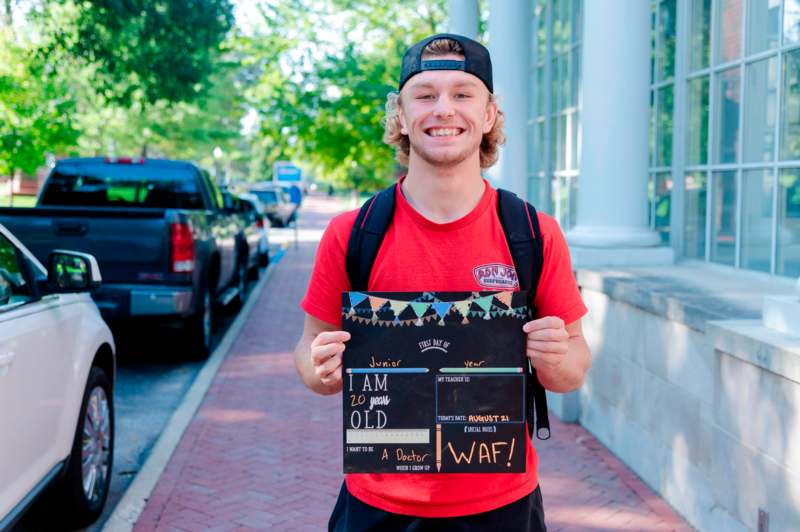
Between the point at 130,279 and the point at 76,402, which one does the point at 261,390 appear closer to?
the point at 130,279

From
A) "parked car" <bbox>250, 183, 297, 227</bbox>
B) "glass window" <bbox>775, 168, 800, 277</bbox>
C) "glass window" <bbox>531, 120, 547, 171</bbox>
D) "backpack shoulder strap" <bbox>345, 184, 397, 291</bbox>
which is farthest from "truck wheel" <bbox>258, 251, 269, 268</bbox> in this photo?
"backpack shoulder strap" <bbox>345, 184, 397, 291</bbox>

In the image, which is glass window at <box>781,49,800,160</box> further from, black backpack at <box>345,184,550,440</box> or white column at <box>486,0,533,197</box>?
white column at <box>486,0,533,197</box>

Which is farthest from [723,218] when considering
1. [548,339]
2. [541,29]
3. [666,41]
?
[541,29]

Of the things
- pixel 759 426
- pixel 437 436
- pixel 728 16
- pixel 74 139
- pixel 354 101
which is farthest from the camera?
pixel 74 139

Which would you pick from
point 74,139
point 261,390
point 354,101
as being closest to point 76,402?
point 261,390

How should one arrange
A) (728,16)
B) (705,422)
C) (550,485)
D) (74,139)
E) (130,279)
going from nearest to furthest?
(705,422) → (550,485) → (728,16) → (130,279) → (74,139)

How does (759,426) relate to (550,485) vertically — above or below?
above

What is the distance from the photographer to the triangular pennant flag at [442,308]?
2.38 meters

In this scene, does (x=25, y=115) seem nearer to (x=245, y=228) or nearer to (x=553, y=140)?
(x=245, y=228)

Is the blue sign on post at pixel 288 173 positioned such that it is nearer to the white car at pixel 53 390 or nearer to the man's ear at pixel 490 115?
the white car at pixel 53 390

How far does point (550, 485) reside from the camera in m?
5.70

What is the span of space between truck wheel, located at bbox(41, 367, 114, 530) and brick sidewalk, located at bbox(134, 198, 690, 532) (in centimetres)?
28

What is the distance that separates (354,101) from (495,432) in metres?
15.9

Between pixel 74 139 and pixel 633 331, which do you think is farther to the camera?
pixel 74 139
